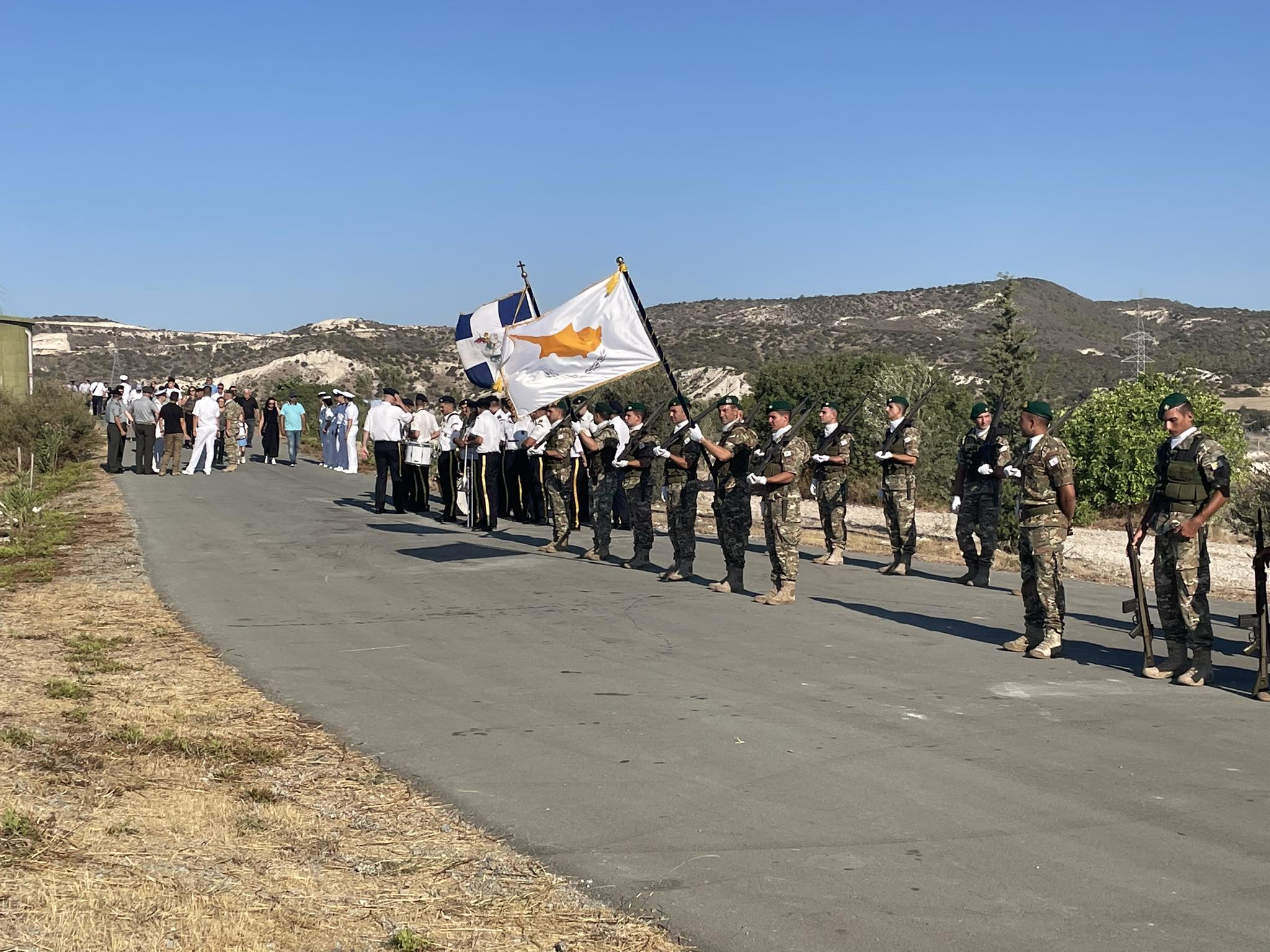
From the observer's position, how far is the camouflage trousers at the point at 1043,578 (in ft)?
33.9

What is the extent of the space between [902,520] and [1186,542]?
6.08 metres

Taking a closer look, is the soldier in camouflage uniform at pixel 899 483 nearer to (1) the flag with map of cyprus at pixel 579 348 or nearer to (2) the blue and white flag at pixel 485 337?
(1) the flag with map of cyprus at pixel 579 348

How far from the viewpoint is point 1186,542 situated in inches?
371

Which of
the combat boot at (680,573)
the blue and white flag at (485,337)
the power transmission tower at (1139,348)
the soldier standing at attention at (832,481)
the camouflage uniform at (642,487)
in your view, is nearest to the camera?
the combat boot at (680,573)

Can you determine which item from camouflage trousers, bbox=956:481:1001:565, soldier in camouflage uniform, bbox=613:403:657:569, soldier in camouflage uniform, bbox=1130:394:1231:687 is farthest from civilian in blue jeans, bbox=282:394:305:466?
soldier in camouflage uniform, bbox=1130:394:1231:687

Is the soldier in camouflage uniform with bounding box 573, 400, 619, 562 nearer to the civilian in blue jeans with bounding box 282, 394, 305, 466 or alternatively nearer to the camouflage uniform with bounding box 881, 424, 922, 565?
the camouflage uniform with bounding box 881, 424, 922, 565

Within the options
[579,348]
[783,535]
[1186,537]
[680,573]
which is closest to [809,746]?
[1186,537]

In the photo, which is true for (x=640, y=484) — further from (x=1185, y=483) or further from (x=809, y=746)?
(x=809, y=746)

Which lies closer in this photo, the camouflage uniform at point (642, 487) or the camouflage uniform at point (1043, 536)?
the camouflage uniform at point (1043, 536)

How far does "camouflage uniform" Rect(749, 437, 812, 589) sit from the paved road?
1.46 ft

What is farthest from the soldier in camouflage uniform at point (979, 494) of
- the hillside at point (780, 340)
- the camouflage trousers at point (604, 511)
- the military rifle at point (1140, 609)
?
the hillside at point (780, 340)

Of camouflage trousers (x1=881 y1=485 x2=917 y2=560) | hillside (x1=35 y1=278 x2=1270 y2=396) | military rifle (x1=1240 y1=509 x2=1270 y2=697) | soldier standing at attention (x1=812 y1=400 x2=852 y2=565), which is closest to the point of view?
military rifle (x1=1240 y1=509 x2=1270 y2=697)

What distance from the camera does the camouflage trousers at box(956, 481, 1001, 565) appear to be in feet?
47.0

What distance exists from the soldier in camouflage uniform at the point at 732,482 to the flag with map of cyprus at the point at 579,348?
217 cm
